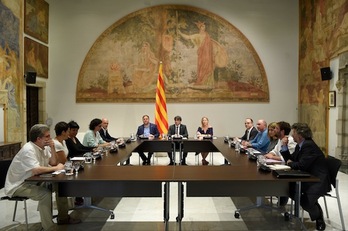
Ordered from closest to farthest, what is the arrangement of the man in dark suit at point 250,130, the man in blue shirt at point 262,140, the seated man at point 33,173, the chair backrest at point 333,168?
the seated man at point 33,173 → the chair backrest at point 333,168 → the man in blue shirt at point 262,140 → the man in dark suit at point 250,130

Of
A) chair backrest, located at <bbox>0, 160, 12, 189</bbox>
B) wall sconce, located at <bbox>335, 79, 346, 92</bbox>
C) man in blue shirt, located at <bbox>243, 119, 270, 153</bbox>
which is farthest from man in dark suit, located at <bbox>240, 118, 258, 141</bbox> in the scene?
chair backrest, located at <bbox>0, 160, 12, 189</bbox>

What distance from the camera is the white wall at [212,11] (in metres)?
12.1

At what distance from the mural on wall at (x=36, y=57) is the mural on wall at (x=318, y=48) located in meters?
8.49

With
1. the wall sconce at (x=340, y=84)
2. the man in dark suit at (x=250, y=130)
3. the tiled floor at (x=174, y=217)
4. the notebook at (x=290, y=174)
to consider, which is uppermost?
the wall sconce at (x=340, y=84)

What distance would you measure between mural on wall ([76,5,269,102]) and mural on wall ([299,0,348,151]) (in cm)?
141

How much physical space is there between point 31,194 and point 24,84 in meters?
6.80

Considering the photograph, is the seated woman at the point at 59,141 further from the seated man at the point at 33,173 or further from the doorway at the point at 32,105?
the doorway at the point at 32,105

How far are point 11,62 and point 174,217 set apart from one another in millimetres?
6594

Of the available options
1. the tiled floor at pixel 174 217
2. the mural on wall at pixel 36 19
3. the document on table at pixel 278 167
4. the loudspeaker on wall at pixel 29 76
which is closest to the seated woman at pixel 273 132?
the tiled floor at pixel 174 217

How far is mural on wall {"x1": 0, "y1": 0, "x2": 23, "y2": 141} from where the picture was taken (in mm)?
8625

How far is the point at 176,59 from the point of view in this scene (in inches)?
472

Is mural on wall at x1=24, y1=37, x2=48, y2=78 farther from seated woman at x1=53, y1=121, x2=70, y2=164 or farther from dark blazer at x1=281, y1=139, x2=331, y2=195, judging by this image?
dark blazer at x1=281, y1=139, x2=331, y2=195

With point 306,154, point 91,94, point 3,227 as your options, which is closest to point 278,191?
point 306,154

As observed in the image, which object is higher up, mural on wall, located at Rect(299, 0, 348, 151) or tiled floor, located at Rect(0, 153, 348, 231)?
mural on wall, located at Rect(299, 0, 348, 151)
